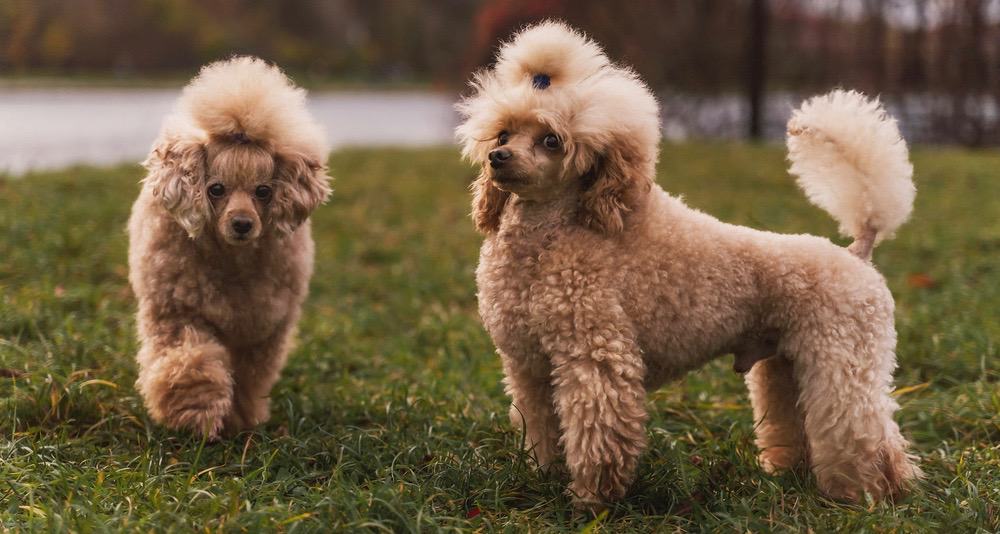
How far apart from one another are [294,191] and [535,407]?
3.98ft

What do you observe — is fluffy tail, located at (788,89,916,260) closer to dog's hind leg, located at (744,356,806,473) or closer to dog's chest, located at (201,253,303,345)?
dog's hind leg, located at (744,356,806,473)

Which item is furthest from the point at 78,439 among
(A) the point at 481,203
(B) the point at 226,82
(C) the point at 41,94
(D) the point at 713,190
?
(C) the point at 41,94

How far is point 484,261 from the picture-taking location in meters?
3.09

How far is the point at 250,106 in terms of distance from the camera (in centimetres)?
351

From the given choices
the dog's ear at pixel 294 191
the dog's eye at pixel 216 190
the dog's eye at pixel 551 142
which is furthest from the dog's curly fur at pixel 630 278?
the dog's eye at pixel 216 190

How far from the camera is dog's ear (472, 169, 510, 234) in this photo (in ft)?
10.1

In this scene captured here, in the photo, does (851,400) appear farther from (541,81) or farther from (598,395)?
(541,81)

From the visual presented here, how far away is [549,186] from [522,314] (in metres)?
0.40

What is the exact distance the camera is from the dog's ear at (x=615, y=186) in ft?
9.41

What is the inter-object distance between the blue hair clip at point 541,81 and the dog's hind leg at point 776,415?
3.99 feet

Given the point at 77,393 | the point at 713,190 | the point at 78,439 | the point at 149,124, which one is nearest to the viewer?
the point at 78,439

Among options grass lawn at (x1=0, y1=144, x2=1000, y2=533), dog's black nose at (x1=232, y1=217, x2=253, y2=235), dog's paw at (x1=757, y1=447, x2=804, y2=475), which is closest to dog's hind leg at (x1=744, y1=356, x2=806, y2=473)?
dog's paw at (x1=757, y1=447, x2=804, y2=475)

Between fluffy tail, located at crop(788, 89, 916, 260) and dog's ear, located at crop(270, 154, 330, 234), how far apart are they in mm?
1758

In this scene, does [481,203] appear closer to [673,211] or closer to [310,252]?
[673,211]
